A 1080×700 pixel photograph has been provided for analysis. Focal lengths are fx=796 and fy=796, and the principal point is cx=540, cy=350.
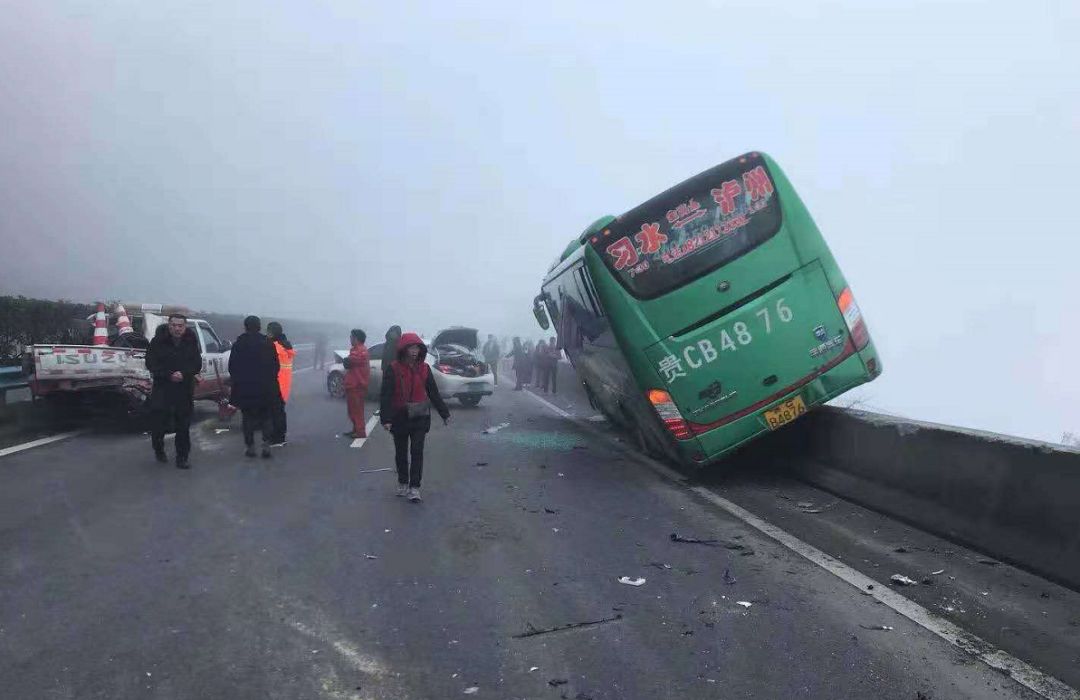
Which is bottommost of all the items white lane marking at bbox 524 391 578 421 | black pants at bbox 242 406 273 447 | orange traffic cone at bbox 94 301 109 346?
white lane marking at bbox 524 391 578 421

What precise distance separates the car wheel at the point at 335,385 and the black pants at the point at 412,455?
1282 centimetres

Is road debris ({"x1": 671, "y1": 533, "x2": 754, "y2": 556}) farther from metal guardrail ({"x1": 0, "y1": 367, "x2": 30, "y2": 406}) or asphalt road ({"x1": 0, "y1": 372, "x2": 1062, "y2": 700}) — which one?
metal guardrail ({"x1": 0, "y1": 367, "x2": 30, "y2": 406})

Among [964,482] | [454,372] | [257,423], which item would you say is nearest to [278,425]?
[257,423]

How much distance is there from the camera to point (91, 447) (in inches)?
434

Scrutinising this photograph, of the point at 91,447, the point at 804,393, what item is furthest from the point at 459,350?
the point at 804,393

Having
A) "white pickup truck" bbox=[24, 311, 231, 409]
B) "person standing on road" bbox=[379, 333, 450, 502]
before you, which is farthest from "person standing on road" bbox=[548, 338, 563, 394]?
"person standing on road" bbox=[379, 333, 450, 502]

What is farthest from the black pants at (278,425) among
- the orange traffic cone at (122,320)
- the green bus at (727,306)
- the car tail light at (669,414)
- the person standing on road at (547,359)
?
the person standing on road at (547,359)

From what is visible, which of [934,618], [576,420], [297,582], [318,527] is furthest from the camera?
[576,420]

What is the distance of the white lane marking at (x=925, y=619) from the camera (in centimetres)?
374

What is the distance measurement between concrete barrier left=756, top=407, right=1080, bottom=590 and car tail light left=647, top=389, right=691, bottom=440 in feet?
5.28

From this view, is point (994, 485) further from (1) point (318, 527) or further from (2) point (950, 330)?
(2) point (950, 330)

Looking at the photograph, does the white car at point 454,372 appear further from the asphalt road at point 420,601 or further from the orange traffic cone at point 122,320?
the asphalt road at point 420,601

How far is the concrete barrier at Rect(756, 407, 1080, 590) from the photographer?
5258mm

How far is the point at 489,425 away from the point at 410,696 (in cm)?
1173
